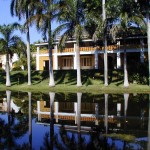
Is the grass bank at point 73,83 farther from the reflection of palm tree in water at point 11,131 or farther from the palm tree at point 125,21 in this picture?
the reflection of palm tree in water at point 11,131

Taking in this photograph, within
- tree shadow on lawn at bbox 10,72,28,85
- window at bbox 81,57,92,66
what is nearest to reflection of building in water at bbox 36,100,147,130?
tree shadow on lawn at bbox 10,72,28,85

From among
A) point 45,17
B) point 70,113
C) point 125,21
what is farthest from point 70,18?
point 70,113

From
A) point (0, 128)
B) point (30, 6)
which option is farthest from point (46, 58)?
point (0, 128)

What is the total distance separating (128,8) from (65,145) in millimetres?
25373

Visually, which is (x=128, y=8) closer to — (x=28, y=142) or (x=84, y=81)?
(x=84, y=81)

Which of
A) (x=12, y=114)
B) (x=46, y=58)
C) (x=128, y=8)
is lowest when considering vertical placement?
(x=12, y=114)

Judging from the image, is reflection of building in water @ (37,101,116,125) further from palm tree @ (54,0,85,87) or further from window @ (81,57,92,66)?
window @ (81,57,92,66)

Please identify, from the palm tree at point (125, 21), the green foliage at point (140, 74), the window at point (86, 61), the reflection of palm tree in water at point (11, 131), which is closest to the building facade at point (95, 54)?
the window at point (86, 61)

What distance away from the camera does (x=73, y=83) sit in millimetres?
40562

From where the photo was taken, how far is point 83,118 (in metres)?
A: 17.2

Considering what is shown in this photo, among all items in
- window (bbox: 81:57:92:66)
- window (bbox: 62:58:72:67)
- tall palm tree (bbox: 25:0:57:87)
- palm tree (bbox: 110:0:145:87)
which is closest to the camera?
palm tree (bbox: 110:0:145:87)

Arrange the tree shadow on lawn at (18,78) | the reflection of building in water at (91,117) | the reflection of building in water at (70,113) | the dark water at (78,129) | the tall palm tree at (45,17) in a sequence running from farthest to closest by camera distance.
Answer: the tree shadow on lawn at (18,78) → the tall palm tree at (45,17) → the reflection of building in water at (70,113) → the reflection of building in water at (91,117) → the dark water at (78,129)

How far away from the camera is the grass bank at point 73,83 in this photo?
34656mm

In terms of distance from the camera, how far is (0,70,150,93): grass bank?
34.7m
